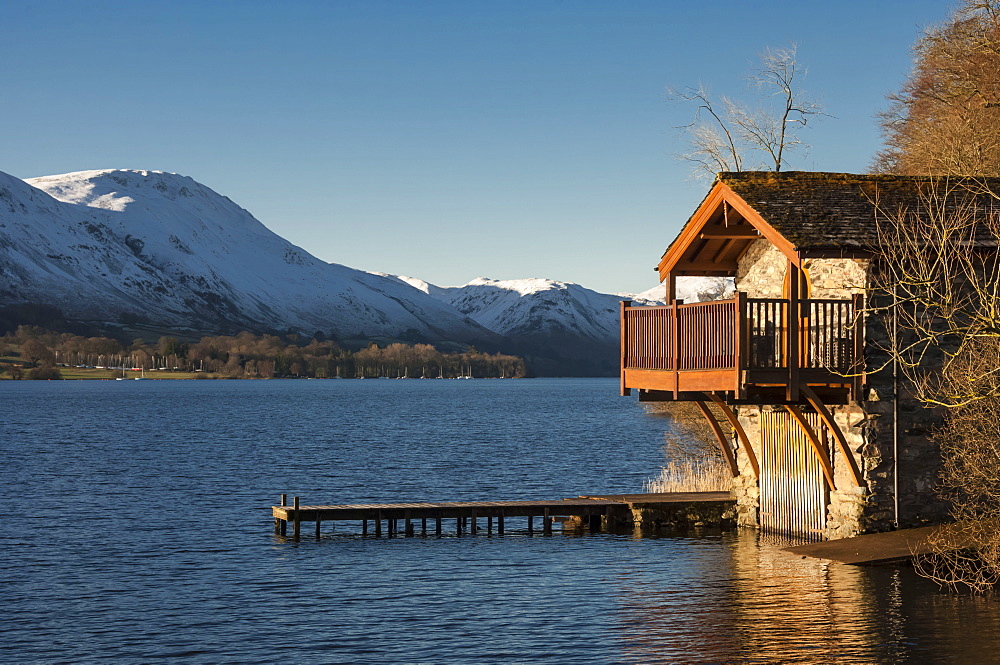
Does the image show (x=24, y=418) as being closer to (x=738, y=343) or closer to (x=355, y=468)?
(x=355, y=468)

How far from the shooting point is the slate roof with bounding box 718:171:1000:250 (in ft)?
80.9

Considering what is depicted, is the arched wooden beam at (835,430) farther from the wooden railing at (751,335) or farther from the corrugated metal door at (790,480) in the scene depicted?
the corrugated metal door at (790,480)

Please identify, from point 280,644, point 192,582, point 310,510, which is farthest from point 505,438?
Result: point 280,644

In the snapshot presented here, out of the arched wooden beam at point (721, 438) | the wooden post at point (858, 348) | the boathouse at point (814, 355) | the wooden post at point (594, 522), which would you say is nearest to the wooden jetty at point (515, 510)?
the wooden post at point (594, 522)

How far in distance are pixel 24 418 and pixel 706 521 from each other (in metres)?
104

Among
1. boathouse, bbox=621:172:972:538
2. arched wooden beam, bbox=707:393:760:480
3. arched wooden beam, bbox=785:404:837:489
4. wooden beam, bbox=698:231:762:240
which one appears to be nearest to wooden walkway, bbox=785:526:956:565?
boathouse, bbox=621:172:972:538

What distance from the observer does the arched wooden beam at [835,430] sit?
24.6 metres

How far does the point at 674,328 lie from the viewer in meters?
26.6

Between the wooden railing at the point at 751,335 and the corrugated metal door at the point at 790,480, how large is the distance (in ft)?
7.24

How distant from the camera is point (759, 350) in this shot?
81.9 ft

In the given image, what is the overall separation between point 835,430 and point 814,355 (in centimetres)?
160

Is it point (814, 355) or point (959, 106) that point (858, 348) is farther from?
point (959, 106)

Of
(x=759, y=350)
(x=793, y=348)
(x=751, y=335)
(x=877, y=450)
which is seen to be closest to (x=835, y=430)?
(x=877, y=450)

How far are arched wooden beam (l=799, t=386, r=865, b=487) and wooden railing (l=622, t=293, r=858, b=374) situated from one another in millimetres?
606
